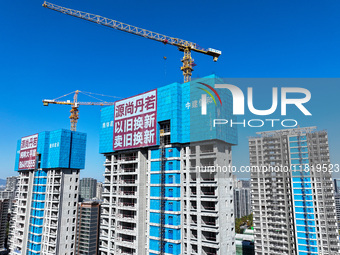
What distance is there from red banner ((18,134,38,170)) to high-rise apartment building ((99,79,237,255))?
135 ft

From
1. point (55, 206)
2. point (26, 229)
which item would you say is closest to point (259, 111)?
point (55, 206)

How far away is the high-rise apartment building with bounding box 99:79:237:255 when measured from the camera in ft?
119

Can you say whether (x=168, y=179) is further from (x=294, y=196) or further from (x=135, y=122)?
(x=294, y=196)

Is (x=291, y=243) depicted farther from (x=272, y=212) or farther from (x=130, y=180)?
(x=130, y=180)

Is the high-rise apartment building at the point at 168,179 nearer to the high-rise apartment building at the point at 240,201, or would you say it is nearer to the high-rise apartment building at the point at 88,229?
the high-rise apartment building at the point at 88,229

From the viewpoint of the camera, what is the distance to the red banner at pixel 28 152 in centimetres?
7812

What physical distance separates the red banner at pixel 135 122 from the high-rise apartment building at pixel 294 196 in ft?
116

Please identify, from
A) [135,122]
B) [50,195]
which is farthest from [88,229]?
[135,122]

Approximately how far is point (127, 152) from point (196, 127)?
15.6 metres

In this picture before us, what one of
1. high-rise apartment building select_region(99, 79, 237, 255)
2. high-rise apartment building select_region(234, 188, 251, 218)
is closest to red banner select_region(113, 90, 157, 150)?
high-rise apartment building select_region(99, 79, 237, 255)

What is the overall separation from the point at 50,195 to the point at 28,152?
718 inches

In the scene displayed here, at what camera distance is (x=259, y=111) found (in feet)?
111

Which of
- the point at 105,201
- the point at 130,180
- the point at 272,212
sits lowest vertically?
the point at 272,212

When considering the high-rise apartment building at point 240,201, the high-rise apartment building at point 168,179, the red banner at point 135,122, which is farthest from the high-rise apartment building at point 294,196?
the high-rise apartment building at point 240,201
